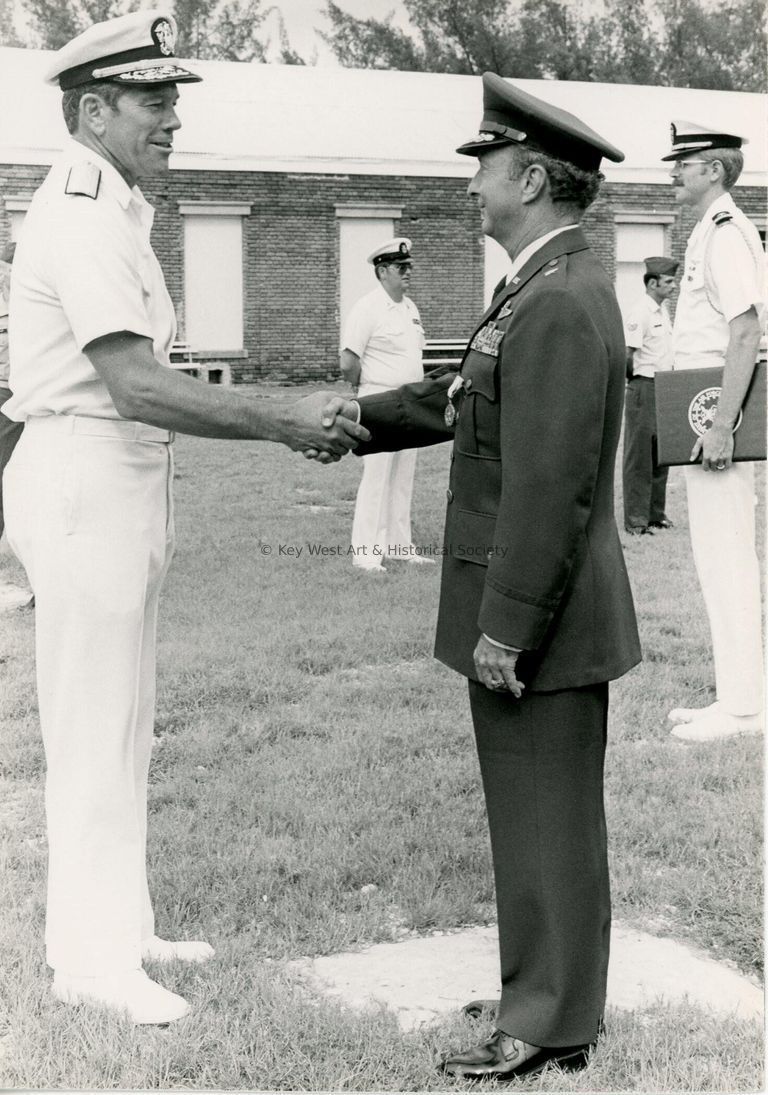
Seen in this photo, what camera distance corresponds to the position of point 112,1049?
279 cm

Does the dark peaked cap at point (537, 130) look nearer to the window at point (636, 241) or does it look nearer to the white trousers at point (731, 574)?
the white trousers at point (731, 574)

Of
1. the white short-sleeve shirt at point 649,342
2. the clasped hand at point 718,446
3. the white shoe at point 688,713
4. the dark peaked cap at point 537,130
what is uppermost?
the dark peaked cap at point 537,130

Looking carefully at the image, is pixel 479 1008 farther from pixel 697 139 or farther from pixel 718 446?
pixel 697 139

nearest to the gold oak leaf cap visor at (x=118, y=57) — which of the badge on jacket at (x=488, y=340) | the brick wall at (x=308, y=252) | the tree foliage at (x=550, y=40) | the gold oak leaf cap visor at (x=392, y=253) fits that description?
the badge on jacket at (x=488, y=340)

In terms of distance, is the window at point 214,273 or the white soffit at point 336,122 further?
the window at point 214,273

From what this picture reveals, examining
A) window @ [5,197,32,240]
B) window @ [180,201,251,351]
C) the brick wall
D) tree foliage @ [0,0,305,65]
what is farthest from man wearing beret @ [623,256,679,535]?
window @ [180,201,251,351]

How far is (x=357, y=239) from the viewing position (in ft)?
72.7

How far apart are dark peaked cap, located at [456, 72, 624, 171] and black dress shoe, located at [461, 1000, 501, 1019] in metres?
1.97

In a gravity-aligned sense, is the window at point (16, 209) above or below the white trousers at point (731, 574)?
above

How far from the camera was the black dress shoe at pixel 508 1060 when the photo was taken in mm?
Answer: 2730

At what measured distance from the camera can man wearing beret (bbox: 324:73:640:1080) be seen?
8.32 ft

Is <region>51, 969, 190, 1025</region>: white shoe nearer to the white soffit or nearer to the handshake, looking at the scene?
the handshake

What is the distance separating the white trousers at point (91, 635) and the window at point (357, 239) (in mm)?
19307

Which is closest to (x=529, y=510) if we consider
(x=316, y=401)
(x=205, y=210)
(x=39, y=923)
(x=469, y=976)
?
(x=316, y=401)
